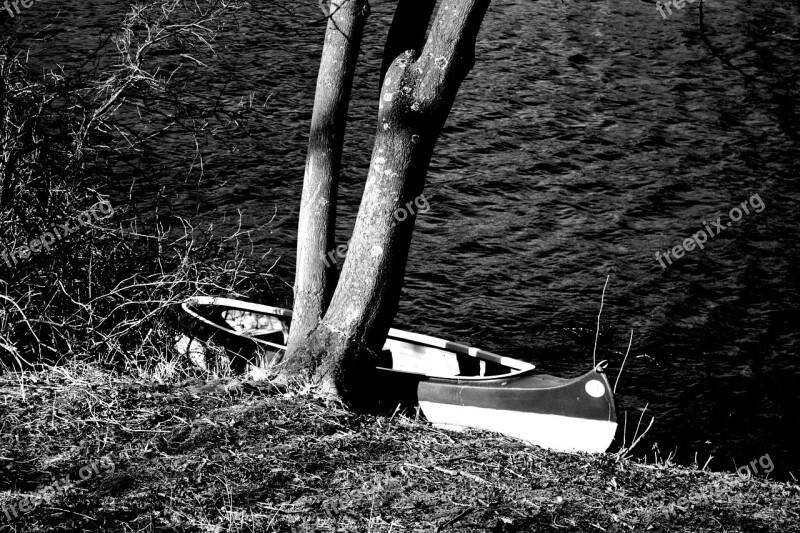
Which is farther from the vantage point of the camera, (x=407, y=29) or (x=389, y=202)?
(x=407, y=29)

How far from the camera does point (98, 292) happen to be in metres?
7.12

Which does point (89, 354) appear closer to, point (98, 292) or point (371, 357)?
point (98, 292)

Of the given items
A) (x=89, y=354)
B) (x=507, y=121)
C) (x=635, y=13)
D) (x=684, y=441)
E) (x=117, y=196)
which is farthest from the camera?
(x=635, y=13)

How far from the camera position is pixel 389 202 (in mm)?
5785

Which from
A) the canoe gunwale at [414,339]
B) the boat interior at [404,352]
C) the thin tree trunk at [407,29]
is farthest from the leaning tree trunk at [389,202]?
the boat interior at [404,352]

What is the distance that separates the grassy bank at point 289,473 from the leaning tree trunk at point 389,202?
350mm

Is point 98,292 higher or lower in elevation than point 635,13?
lower

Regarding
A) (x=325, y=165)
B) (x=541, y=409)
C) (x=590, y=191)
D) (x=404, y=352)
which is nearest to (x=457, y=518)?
(x=541, y=409)

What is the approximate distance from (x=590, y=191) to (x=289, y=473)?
9122 millimetres

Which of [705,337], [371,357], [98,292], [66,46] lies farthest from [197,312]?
[66,46]

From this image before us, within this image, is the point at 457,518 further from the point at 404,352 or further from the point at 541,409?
the point at 404,352

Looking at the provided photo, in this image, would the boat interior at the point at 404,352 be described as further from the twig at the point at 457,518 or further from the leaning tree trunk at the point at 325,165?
the twig at the point at 457,518

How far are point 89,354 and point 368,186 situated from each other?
253 cm

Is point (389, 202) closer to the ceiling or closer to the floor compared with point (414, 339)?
closer to the ceiling
